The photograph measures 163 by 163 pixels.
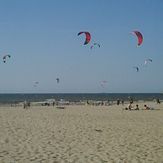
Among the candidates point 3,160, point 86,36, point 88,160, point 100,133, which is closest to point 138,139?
point 100,133

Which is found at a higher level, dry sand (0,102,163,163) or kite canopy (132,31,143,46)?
kite canopy (132,31,143,46)

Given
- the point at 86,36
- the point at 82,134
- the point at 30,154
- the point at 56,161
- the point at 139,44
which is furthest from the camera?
the point at 86,36

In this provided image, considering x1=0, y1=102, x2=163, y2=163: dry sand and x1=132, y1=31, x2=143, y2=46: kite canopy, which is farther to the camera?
x1=132, y1=31, x2=143, y2=46: kite canopy

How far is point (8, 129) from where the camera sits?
15.5m

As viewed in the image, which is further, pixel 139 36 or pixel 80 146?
pixel 139 36

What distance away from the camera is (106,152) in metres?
10.3

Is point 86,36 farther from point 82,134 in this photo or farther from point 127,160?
point 127,160

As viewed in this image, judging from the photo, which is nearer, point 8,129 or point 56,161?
point 56,161

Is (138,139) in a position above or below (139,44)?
below

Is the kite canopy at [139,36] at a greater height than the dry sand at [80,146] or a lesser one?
greater

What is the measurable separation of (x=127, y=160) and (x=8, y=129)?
24.4ft

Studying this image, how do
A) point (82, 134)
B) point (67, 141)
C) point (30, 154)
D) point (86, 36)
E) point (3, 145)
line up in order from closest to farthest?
point (30, 154)
point (3, 145)
point (67, 141)
point (82, 134)
point (86, 36)

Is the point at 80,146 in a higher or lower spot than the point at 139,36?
lower

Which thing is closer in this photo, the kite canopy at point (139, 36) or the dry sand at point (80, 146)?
the dry sand at point (80, 146)
